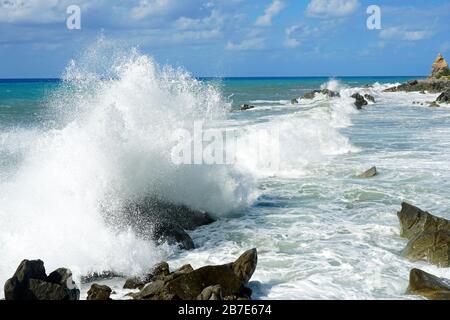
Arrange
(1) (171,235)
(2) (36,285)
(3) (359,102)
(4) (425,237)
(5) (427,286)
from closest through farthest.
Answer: (2) (36,285)
(5) (427,286)
(4) (425,237)
(1) (171,235)
(3) (359,102)

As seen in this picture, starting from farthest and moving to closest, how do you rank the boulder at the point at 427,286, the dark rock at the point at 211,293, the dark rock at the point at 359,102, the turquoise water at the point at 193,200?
the dark rock at the point at 359,102 → the turquoise water at the point at 193,200 → the boulder at the point at 427,286 → the dark rock at the point at 211,293

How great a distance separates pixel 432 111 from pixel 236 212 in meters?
30.1

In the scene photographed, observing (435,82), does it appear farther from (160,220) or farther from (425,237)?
(160,220)

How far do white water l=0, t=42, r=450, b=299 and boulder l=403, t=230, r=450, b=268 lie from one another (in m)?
0.19

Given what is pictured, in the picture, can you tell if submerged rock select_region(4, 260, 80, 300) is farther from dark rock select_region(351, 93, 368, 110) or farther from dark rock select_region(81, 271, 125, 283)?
dark rock select_region(351, 93, 368, 110)

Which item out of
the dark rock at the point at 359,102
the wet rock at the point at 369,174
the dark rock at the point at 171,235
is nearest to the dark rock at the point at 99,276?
the dark rock at the point at 171,235

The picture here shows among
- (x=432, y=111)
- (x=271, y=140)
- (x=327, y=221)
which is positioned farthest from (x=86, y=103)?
(x=432, y=111)

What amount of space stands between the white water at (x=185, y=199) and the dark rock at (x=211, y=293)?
125 centimetres

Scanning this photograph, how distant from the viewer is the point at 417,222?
30.7 feet

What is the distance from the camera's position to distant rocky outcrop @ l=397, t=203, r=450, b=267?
7.98 metres

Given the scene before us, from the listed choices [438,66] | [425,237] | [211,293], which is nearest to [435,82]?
[438,66]

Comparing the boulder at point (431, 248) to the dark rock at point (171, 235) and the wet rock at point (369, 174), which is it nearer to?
the dark rock at point (171, 235)

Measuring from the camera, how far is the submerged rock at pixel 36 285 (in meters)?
6.17

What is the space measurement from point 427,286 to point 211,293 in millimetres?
2946
